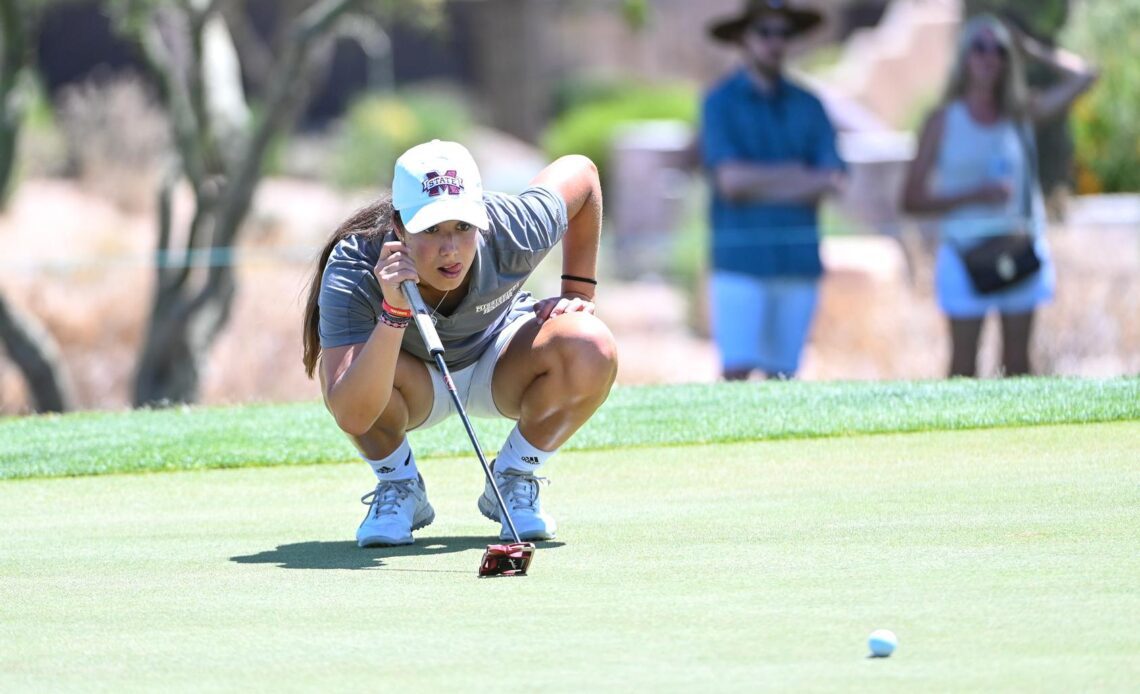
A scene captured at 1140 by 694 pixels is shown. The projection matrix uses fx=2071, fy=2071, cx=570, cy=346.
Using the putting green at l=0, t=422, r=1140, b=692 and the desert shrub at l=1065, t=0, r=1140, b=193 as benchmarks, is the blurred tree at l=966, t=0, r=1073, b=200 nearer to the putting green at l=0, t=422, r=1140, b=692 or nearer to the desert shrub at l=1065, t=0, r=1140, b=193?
the desert shrub at l=1065, t=0, r=1140, b=193

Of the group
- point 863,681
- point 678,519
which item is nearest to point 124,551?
point 678,519

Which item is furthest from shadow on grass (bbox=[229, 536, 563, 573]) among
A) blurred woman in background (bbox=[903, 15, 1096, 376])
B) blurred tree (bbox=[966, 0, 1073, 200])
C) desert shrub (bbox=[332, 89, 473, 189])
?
desert shrub (bbox=[332, 89, 473, 189])

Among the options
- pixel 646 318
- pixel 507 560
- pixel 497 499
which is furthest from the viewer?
pixel 646 318

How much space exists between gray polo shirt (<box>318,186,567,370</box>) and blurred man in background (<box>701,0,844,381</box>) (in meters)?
4.95

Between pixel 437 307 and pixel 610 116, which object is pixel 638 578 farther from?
pixel 610 116

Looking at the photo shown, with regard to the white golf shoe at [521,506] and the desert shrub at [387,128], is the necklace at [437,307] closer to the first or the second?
the white golf shoe at [521,506]

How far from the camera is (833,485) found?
577 centimetres

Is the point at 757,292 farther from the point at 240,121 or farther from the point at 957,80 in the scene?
the point at 240,121

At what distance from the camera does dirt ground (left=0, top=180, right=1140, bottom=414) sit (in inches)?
557

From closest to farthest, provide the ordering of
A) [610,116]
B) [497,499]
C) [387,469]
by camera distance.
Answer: [497,499] < [387,469] < [610,116]

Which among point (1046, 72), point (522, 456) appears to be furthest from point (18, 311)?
point (522, 456)

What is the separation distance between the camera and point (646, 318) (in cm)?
1966

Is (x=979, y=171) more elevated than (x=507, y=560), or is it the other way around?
(x=979, y=171)

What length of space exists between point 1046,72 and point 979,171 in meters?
4.53
